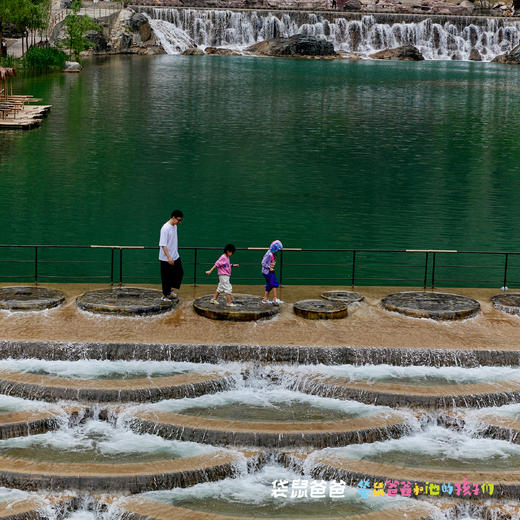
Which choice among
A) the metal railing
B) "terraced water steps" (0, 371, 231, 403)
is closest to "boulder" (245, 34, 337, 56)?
the metal railing

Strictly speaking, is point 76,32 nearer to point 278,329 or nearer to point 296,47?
point 296,47

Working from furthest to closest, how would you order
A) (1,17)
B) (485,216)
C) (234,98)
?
(1,17) < (234,98) < (485,216)

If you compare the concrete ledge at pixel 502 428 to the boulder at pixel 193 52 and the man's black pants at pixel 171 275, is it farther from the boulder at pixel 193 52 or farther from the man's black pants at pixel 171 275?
the boulder at pixel 193 52

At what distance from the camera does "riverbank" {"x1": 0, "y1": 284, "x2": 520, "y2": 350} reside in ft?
64.4

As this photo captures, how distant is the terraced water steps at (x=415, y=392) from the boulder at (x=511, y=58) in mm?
122911

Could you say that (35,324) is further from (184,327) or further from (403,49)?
(403,49)

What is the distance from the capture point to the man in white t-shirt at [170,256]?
67.3ft

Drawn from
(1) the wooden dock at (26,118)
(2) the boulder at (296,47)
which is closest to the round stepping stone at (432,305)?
(1) the wooden dock at (26,118)

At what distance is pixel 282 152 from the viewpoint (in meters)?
55.5

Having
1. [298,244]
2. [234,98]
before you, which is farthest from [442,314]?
[234,98]

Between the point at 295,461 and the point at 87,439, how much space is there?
12.6 ft

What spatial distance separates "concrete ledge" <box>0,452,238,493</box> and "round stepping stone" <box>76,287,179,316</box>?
579 cm

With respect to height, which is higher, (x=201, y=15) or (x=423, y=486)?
(x=201, y=15)

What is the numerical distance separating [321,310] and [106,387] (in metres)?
5.71
